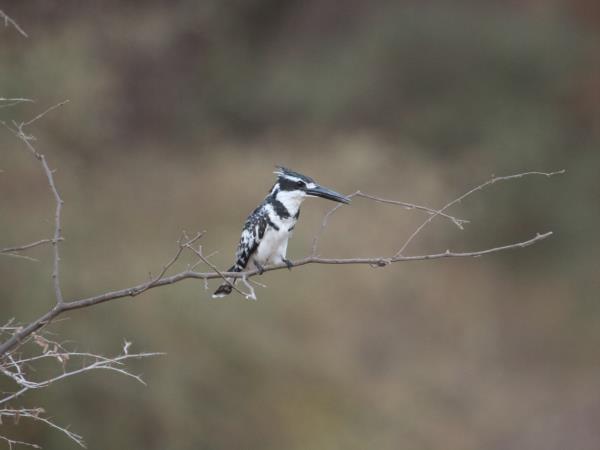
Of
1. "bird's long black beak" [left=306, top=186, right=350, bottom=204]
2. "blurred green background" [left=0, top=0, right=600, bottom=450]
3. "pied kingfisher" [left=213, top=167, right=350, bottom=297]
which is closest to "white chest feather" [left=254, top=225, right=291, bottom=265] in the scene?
"pied kingfisher" [left=213, top=167, right=350, bottom=297]

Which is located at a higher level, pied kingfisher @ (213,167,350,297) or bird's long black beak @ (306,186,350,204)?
pied kingfisher @ (213,167,350,297)

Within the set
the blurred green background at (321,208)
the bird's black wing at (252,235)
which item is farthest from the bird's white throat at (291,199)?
the blurred green background at (321,208)

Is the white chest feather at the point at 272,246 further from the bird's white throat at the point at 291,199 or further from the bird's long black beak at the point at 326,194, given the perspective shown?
the bird's long black beak at the point at 326,194

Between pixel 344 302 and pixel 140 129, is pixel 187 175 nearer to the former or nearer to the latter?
pixel 140 129

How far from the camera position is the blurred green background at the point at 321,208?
926cm

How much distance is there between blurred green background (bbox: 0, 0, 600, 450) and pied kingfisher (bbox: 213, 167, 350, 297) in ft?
13.1

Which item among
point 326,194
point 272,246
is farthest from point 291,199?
point 326,194

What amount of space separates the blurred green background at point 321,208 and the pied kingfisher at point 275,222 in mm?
3981

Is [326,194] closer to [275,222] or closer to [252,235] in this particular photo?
[275,222]

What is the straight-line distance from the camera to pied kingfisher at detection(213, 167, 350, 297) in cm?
436

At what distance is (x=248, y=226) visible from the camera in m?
4.74

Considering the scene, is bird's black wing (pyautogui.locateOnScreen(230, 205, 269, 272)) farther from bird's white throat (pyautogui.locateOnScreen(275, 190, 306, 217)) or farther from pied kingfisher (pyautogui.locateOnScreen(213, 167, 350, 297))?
bird's white throat (pyautogui.locateOnScreen(275, 190, 306, 217))

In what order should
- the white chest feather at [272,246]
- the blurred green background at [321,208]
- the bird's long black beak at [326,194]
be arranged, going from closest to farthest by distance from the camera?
the bird's long black beak at [326,194], the white chest feather at [272,246], the blurred green background at [321,208]

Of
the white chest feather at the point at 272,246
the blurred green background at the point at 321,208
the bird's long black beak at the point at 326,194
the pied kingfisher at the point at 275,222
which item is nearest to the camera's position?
the bird's long black beak at the point at 326,194
